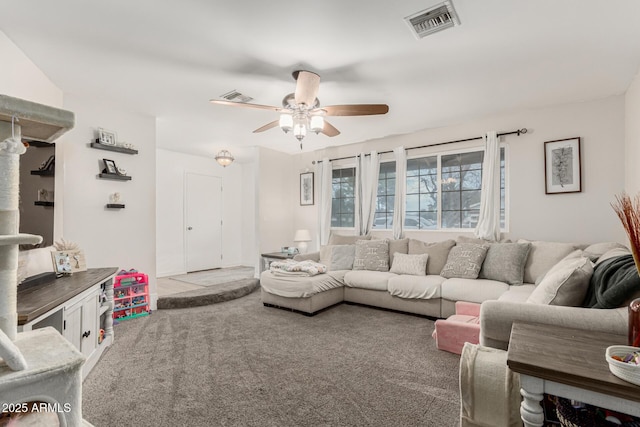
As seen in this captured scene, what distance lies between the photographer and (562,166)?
3.76 m

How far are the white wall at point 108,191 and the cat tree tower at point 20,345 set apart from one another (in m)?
2.97

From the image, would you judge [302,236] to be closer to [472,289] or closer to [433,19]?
[472,289]

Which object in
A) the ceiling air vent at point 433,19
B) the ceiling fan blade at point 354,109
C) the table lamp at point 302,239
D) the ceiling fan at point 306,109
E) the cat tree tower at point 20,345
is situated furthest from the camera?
the table lamp at point 302,239

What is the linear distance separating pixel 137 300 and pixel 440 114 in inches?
175

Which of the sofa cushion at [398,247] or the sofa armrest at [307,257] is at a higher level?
the sofa cushion at [398,247]

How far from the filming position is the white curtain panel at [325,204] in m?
5.71

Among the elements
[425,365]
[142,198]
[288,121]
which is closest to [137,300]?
[142,198]

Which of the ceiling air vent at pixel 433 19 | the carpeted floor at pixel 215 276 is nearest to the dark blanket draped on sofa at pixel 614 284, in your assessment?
the ceiling air vent at pixel 433 19

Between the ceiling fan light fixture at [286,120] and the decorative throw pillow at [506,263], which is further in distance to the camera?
the decorative throw pillow at [506,263]

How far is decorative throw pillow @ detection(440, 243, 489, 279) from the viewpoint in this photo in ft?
12.0

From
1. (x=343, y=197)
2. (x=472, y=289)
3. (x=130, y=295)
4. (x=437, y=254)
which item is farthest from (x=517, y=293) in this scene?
(x=130, y=295)

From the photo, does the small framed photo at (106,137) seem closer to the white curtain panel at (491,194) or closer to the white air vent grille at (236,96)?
the white air vent grille at (236,96)

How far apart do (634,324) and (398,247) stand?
3.30 metres

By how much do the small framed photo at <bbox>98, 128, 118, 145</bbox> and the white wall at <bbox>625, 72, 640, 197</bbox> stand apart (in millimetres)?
5392
